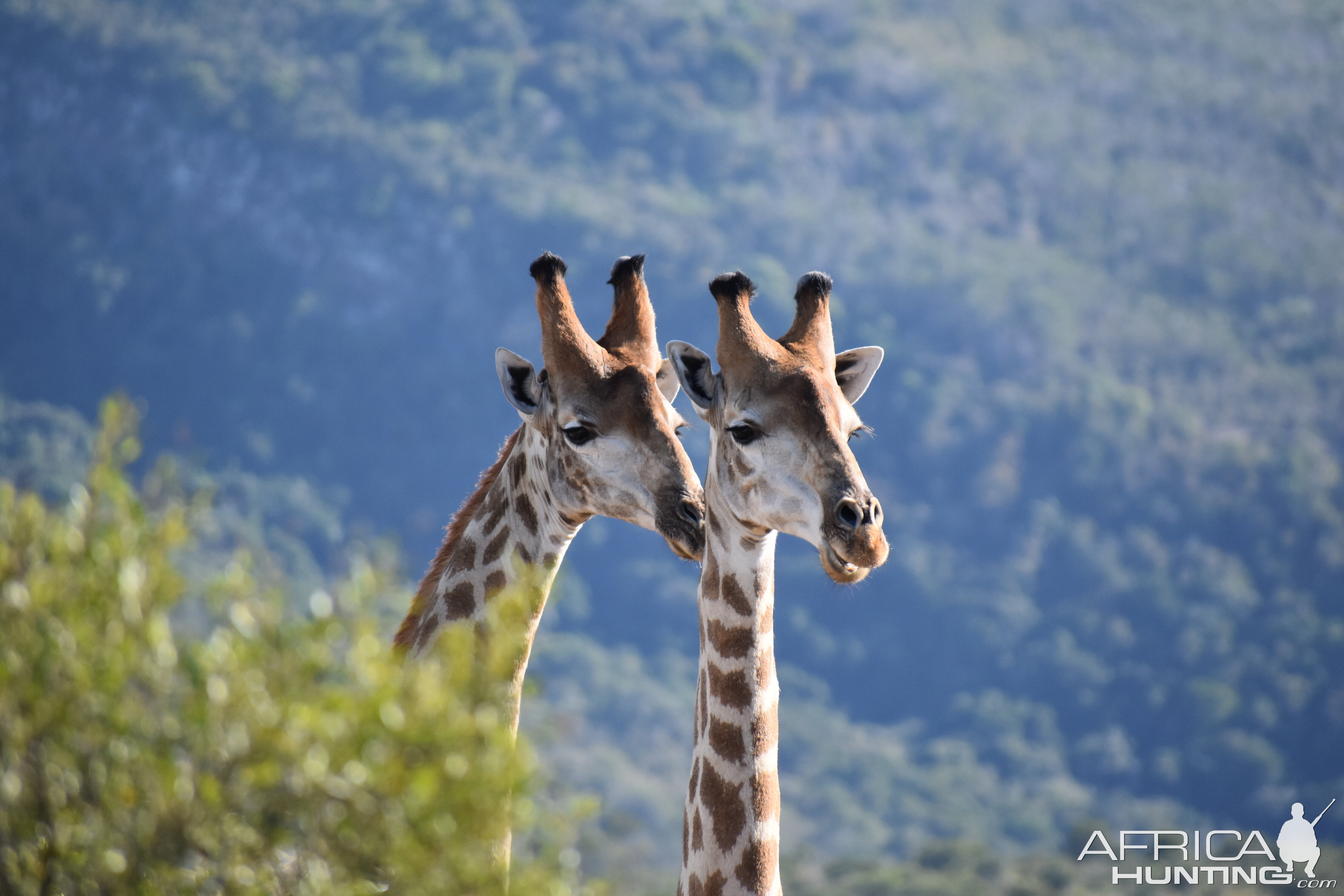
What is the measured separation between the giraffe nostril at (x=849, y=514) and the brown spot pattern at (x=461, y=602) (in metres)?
2.20

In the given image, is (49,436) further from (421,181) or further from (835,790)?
(835,790)

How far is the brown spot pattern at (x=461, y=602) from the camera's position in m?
7.61

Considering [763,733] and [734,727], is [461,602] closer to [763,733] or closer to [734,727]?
[734,727]

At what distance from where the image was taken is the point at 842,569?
6500 mm

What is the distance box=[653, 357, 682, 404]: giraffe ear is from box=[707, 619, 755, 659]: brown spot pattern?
1462 mm

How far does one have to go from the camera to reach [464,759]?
4469mm

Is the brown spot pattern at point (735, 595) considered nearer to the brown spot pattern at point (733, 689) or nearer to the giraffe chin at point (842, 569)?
the brown spot pattern at point (733, 689)

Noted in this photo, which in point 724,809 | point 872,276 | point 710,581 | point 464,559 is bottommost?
point 724,809

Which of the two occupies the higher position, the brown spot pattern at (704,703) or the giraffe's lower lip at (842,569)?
the giraffe's lower lip at (842,569)

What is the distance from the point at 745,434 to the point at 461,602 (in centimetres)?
188

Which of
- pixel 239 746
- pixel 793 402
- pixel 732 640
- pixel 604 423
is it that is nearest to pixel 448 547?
pixel 604 423

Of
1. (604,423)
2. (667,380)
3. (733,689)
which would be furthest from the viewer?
(667,380)

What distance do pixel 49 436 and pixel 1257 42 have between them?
425 feet

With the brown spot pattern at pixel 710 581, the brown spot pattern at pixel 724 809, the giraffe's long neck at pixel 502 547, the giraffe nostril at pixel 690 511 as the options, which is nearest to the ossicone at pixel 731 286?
the giraffe nostril at pixel 690 511
